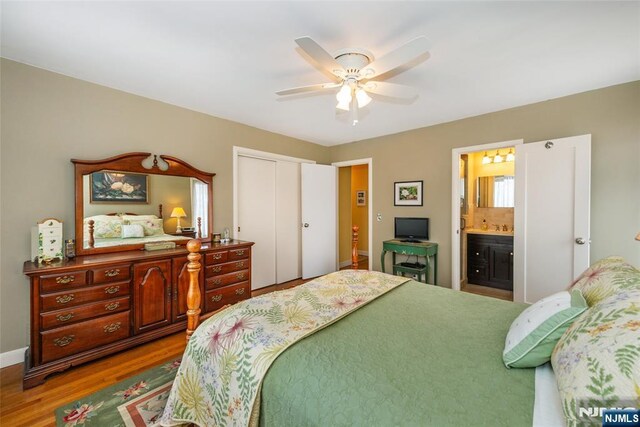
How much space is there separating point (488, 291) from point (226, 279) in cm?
373

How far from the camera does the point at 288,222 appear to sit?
4.56m

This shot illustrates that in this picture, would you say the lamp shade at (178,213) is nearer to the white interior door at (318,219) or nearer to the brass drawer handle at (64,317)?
the brass drawer handle at (64,317)

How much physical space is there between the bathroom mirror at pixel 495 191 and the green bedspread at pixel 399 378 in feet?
12.3

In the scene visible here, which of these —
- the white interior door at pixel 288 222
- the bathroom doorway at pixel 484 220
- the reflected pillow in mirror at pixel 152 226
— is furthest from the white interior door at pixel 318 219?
the reflected pillow in mirror at pixel 152 226

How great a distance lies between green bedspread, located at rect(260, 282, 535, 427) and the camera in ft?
2.74

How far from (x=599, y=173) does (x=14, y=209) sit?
5.37m

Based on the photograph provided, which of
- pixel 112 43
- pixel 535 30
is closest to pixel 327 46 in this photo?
pixel 535 30

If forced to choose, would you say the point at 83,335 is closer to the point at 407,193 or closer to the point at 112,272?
the point at 112,272

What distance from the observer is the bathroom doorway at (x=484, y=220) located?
3723mm

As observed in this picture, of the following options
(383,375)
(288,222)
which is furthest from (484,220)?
(383,375)

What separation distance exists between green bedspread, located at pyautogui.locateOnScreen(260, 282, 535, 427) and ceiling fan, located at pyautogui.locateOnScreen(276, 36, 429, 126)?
155 cm

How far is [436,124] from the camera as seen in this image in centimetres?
384

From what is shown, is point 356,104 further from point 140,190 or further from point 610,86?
point 610,86

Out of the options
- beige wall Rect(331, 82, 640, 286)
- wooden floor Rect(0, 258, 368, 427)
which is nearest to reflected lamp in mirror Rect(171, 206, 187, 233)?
wooden floor Rect(0, 258, 368, 427)
